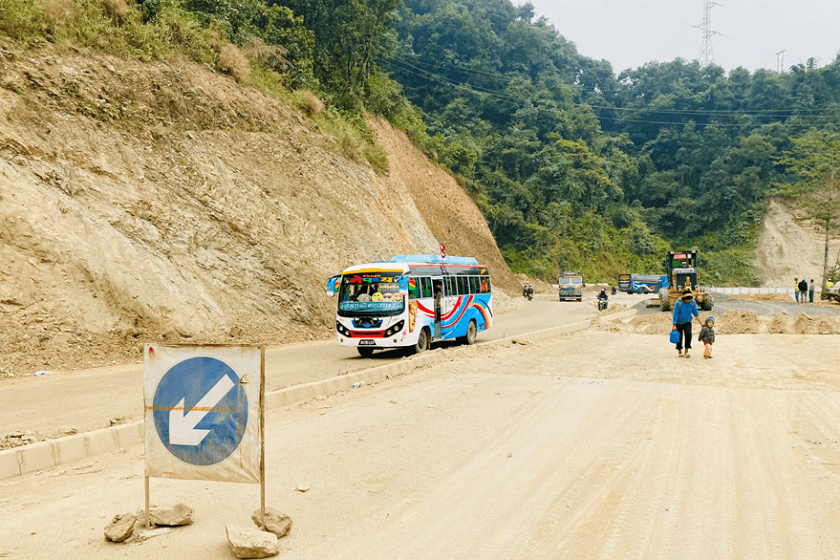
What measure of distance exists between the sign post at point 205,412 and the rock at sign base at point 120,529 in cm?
39

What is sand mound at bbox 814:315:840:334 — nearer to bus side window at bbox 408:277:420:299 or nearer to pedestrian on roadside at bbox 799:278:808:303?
bus side window at bbox 408:277:420:299

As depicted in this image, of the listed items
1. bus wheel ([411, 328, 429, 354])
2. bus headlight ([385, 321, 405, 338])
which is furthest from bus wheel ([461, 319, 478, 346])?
bus headlight ([385, 321, 405, 338])

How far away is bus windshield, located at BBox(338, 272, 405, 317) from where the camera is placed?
18.2 metres

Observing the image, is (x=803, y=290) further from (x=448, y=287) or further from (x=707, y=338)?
(x=448, y=287)

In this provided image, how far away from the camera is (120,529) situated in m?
5.00

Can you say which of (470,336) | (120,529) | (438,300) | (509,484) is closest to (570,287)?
(470,336)

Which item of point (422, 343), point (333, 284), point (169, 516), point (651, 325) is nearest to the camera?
point (169, 516)

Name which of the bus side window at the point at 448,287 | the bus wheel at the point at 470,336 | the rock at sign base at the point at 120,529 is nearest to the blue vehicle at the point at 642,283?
the bus wheel at the point at 470,336

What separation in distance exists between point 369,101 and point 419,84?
33.3 m

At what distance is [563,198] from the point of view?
7425 centimetres

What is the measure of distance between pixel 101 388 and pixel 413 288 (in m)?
8.81

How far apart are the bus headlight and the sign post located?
12.9m

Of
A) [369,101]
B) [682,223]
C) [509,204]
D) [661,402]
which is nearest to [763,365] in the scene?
[661,402]

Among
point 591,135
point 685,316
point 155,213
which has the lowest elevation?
point 685,316
